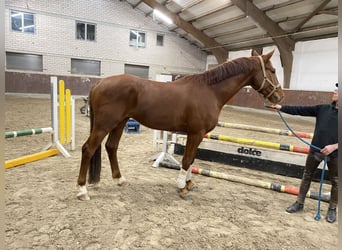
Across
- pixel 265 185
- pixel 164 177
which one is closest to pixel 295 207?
pixel 265 185

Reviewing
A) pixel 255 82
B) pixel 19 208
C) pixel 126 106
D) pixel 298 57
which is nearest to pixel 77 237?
pixel 19 208

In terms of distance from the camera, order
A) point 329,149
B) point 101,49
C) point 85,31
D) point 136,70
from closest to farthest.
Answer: point 329,149 → point 85,31 → point 101,49 → point 136,70

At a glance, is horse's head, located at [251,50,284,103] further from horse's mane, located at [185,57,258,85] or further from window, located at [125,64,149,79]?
window, located at [125,64,149,79]

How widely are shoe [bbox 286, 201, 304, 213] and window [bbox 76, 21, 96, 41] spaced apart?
602 inches

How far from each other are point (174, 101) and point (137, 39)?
15007 mm

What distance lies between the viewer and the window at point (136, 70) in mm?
16469

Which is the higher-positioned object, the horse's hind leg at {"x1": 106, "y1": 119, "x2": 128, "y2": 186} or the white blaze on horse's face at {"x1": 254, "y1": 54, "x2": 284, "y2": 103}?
the white blaze on horse's face at {"x1": 254, "y1": 54, "x2": 284, "y2": 103}

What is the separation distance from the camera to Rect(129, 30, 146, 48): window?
16.2 m

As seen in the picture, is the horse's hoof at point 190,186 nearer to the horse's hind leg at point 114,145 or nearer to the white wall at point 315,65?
the horse's hind leg at point 114,145

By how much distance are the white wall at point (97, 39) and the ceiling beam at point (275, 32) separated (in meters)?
7.87

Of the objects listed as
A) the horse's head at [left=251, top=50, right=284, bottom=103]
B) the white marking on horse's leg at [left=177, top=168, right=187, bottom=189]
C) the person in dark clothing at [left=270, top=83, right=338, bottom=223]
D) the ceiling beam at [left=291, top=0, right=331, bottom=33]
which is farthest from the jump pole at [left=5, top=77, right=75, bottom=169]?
the ceiling beam at [left=291, top=0, right=331, bottom=33]

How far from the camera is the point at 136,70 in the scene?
16.7 metres

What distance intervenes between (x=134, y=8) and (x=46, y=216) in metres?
16.2

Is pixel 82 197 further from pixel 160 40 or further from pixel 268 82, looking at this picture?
pixel 160 40
